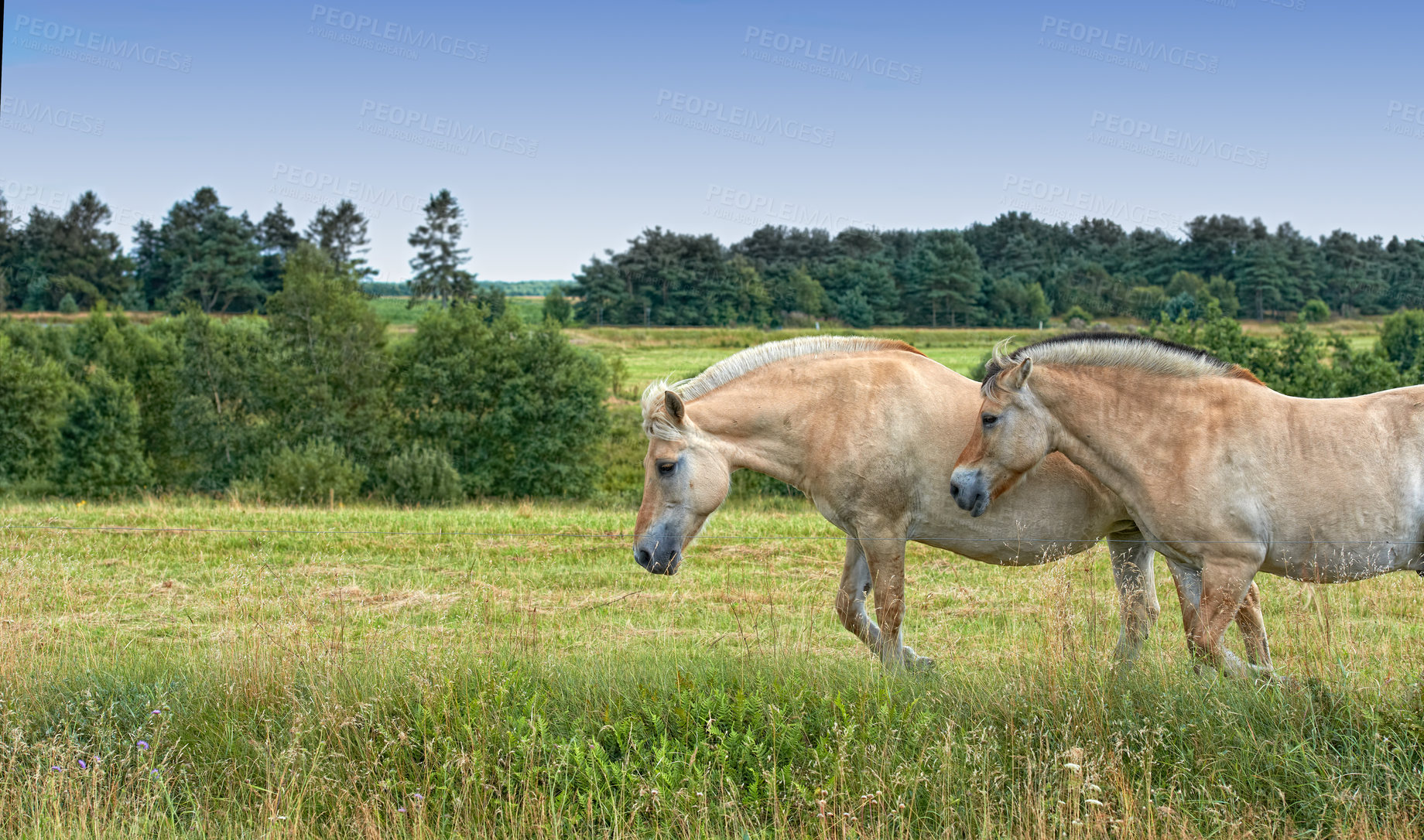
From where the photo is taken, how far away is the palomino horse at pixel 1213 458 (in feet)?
17.6

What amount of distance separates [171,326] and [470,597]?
50.5 meters

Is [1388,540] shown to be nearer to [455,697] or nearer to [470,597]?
[455,697]

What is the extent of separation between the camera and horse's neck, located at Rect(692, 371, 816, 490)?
616 centimetres

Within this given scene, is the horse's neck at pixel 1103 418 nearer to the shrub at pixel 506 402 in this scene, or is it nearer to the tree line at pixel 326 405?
the tree line at pixel 326 405

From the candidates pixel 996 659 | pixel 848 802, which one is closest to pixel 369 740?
pixel 848 802

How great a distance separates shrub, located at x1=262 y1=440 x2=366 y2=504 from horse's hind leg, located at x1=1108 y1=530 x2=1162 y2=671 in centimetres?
3083

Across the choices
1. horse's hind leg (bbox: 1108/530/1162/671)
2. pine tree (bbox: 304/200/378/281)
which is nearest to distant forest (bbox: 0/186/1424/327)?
pine tree (bbox: 304/200/378/281)

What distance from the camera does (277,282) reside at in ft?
240

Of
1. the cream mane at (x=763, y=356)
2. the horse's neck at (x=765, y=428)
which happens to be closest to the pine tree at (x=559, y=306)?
the cream mane at (x=763, y=356)

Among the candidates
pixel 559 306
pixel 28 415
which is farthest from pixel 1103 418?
pixel 559 306

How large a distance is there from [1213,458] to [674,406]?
3051 mm

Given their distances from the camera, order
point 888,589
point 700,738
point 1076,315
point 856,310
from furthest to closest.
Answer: point 856,310 < point 1076,315 < point 888,589 < point 700,738

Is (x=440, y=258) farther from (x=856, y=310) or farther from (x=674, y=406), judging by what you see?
(x=674, y=406)

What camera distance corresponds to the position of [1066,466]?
6.14 m
